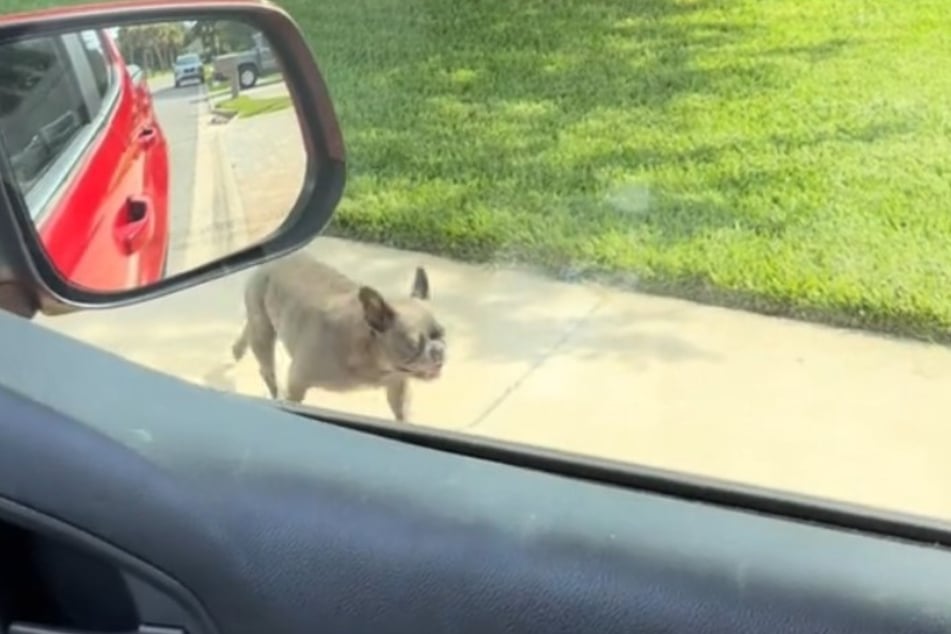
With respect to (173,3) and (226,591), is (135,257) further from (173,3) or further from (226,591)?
(226,591)

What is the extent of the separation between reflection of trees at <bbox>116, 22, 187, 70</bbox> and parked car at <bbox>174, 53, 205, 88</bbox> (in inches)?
0.4

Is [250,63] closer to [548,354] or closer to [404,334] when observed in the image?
[404,334]

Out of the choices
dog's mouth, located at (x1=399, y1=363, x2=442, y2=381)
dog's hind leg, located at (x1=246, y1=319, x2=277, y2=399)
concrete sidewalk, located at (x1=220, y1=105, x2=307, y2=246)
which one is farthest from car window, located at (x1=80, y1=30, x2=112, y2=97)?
dog's mouth, located at (x1=399, y1=363, x2=442, y2=381)

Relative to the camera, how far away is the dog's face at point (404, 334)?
2.26 metres

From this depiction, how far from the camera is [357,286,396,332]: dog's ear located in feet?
7.45

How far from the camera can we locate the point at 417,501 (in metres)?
1.35

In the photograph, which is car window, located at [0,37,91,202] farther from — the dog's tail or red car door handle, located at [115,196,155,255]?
the dog's tail

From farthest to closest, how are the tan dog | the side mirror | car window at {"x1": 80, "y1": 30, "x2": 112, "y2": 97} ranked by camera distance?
the tan dog, car window at {"x1": 80, "y1": 30, "x2": 112, "y2": 97}, the side mirror

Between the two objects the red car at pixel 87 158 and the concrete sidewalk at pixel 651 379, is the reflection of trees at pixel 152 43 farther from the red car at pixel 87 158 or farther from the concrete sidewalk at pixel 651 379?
the concrete sidewalk at pixel 651 379

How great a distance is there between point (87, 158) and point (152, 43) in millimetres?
169

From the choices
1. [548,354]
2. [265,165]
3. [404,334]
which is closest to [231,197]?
[265,165]

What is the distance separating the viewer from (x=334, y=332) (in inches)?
90.0

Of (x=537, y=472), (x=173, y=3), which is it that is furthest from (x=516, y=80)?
(x=537, y=472)

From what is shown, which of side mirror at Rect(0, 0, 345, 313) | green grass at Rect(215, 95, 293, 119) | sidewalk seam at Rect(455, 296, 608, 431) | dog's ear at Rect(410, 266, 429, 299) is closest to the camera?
side mirror at Rect(0, 0, 345, 313)
